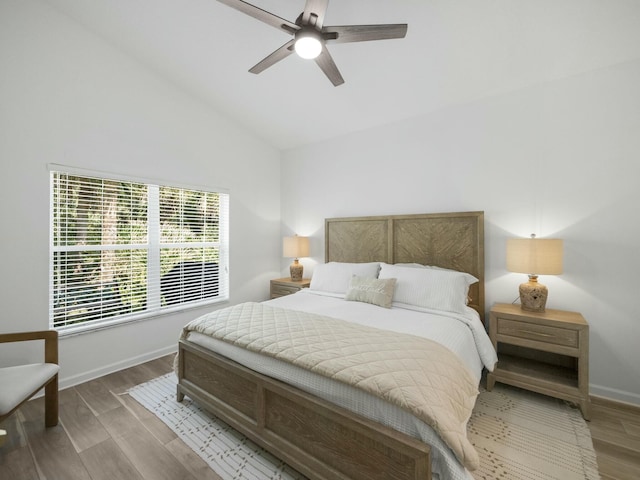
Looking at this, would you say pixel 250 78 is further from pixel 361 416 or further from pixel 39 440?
pixel 39 440

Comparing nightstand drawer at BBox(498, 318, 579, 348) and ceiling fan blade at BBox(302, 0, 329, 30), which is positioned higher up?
ceiling fan blade at BBox(302, 0, 329, 30)

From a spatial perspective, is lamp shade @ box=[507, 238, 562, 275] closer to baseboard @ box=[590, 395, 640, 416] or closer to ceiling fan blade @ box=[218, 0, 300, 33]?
baseboard @ box=[590, 395, 640, 416]

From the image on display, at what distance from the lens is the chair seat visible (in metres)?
1.57

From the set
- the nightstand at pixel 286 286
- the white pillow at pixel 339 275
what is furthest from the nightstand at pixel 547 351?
the nightstand at pixel 286 286

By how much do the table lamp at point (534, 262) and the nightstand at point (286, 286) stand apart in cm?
236

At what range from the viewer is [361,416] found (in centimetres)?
132

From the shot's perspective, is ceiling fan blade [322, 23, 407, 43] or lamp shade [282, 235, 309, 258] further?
lamp shade [282, 235, 309, 258]

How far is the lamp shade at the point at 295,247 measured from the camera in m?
3.96

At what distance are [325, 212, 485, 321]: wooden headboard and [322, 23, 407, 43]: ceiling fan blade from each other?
1.85 meters

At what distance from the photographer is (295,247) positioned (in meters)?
3.96

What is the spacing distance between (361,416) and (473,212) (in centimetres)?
232

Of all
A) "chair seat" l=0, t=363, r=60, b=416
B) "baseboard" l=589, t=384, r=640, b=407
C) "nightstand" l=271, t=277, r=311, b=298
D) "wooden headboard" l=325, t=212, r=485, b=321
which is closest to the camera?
"chair seat" l=0, t=363, r=60, b=416

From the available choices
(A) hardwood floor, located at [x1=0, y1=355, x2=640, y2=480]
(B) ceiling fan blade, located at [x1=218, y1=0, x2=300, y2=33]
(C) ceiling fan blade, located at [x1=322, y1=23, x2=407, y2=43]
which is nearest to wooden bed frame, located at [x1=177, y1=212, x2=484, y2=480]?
(A) hardwood floor, located at [x1=0, y1=355, x2=640, y2=480]

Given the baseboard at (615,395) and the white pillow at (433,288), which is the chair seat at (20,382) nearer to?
the white pillow at (433,288)
